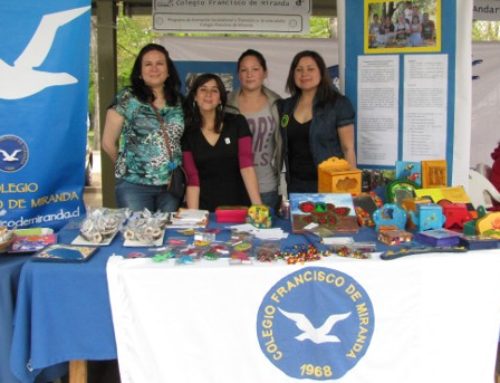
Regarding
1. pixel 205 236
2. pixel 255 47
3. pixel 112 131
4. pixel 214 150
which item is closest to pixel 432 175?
pixel 214 150

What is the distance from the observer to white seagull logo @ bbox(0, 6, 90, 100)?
8.38 ft

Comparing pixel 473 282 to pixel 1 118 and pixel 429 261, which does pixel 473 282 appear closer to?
pixel 429 261

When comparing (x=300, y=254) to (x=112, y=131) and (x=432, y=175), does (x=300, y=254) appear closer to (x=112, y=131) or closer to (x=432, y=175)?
(x=432, y=175)

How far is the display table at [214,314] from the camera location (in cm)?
172

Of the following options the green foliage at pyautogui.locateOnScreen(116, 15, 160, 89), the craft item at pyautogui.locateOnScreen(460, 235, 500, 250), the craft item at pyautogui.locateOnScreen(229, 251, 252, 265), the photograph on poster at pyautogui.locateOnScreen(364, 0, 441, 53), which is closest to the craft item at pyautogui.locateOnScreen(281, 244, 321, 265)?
the craft item at pyautogui.locateOnScreen(229, 251, 252, 265)

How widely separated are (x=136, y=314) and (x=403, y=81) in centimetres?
216

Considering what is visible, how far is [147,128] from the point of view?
2588 millimetres

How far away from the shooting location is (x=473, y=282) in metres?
1.84

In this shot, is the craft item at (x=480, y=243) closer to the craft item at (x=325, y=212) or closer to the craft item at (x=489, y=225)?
the craft item at (x=489, y=225)

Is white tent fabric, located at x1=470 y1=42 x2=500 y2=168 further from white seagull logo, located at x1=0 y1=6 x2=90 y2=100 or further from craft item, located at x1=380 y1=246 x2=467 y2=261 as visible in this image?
white seagull logo, located at x1=0 y1=6 x2=90 y2=100

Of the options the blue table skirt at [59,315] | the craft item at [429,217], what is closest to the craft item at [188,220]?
the blue table skirt at [59,315]

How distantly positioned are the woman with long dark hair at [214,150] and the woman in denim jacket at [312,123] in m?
0.30

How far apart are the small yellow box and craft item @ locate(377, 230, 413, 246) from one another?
437mm

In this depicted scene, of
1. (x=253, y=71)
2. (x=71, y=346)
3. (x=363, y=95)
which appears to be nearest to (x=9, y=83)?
(x=253, y=71)
